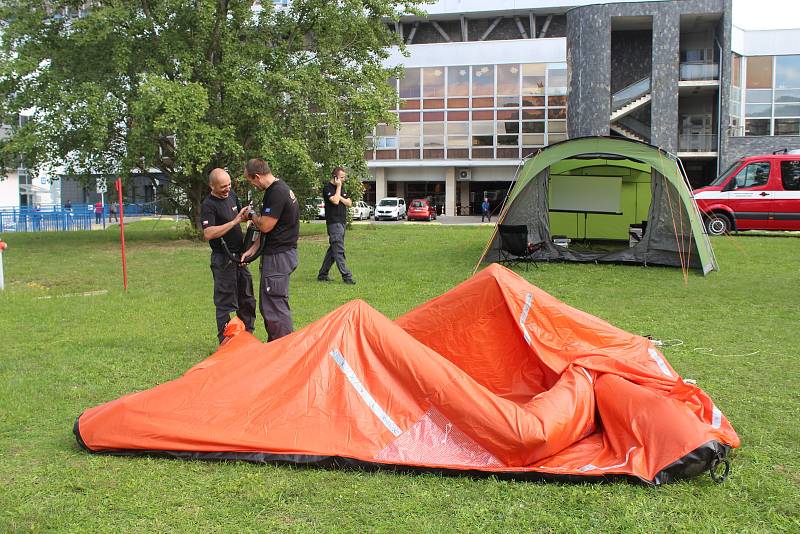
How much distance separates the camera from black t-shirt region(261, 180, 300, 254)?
5.78 meters

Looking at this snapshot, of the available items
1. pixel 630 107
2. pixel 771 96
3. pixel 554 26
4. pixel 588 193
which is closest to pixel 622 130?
pixel 630 107

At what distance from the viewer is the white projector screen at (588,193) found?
1563 cm

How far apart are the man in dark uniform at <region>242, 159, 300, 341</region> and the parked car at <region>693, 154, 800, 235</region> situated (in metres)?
15.4

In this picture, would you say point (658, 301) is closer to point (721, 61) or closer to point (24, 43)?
point (24, 43)

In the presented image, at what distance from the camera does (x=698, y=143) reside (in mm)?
35719

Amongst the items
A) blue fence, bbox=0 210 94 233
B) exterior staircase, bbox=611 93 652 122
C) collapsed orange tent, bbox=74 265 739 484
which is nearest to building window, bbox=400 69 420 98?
exterior staircase, bbox=611 93 652 122

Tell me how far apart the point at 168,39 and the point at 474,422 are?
17382 millimetres

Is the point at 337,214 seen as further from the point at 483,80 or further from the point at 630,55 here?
the point at 483,80

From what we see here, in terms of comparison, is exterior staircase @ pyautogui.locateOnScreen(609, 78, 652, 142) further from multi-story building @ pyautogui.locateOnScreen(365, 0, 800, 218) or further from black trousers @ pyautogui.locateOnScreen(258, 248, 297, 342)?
black trousers @ pyautogui.locateOnScreen(258, 248, 297, 342)

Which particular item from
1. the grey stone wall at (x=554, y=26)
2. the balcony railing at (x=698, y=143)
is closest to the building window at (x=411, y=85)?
the grey stone wall at (x=554, y=26)

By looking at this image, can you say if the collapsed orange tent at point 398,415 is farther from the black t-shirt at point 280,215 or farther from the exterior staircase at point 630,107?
the exterior staircase at point 630,107

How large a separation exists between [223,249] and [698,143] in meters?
34.2

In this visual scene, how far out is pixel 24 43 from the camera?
60.7 ft

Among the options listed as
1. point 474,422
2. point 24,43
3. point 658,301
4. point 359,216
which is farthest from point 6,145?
point 359,216
